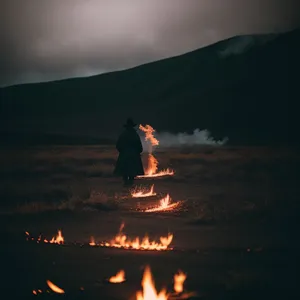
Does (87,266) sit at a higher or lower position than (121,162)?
lower

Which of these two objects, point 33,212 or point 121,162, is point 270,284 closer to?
point 33,212

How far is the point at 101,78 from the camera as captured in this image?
493 feet

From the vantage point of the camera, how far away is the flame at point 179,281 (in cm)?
727

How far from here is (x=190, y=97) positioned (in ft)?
371

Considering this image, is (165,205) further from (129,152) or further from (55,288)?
(55,288)

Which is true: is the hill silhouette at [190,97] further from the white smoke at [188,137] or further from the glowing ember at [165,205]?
the glowing ember at [165,205]

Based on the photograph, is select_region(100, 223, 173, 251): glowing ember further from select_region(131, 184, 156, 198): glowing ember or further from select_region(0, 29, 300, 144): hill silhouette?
select_region(0, 29, 300, 144): hill silhouette

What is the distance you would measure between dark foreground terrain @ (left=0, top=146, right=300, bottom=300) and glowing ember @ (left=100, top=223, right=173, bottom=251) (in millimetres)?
192

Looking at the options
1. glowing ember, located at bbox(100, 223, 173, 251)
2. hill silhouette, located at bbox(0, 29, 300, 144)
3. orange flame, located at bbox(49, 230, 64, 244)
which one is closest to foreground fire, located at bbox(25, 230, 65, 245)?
orange flame, located at bbox(49, 230, 64, 244)

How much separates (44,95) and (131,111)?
34791mm

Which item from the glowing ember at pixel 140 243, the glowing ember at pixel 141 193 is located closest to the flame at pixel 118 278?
the glowing ember at pixel 140 243

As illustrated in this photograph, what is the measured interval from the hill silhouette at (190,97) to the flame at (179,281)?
67.8 meters

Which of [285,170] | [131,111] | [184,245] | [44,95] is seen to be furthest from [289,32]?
[184,245]

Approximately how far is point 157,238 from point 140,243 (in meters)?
0.57
